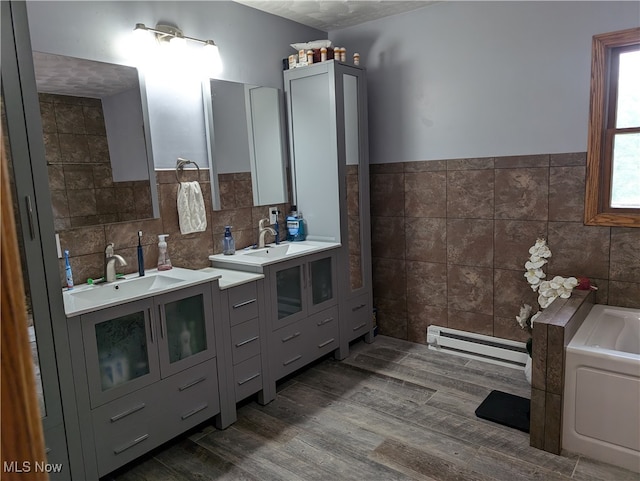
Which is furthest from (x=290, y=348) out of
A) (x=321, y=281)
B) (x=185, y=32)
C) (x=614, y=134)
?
(x=614, y=134)

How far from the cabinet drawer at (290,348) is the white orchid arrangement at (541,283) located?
1.39 metres

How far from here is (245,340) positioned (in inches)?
103

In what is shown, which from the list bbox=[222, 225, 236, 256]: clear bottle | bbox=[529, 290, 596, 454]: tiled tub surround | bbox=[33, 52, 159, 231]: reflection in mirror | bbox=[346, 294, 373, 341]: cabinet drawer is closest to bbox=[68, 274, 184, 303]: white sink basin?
bbox=[33, 52, 159, 231]: reflection in mirror

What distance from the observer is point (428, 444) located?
233 centimetres

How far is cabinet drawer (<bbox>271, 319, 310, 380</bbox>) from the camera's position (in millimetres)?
2848

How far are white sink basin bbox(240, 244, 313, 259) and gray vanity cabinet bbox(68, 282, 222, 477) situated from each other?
29.5 inches

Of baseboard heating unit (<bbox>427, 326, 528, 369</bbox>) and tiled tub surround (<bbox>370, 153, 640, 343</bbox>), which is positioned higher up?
tiled tub surround (<bbox>370, 153, 640, 343</bbox>)

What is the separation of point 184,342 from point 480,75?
8.43 feet

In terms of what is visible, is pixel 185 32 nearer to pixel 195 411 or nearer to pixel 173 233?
pixel 173 233

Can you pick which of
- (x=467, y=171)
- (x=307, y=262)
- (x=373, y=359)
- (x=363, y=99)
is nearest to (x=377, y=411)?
(x=373, y=359)

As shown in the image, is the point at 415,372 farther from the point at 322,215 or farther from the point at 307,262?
the point at 322,215

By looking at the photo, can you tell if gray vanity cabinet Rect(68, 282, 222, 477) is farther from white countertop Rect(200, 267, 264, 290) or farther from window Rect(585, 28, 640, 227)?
window Rect(585, 28, 640, 227)

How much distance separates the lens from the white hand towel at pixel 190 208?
273 cm

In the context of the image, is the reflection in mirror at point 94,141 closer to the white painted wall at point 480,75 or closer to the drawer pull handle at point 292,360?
the drawer pull handle at point 292,360
